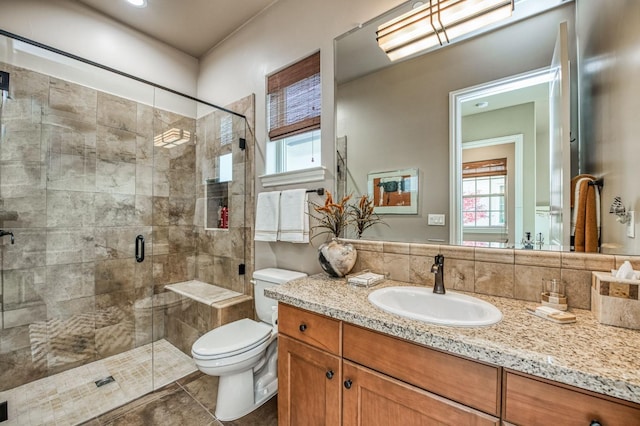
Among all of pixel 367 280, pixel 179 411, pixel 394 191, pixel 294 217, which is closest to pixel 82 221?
pixel 179 411

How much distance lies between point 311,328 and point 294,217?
892 mm

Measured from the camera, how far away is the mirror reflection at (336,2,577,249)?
1.19 metres

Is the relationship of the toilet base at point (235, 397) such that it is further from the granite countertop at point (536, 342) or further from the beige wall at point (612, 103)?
the beige wall at point (612, 103)

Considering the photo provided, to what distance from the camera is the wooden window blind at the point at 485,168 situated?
1.25m

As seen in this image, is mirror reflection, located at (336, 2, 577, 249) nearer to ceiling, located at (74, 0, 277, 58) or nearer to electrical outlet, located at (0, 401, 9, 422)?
ceiling, located at (74, 0, 277, 58)

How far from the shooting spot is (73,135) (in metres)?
2.09

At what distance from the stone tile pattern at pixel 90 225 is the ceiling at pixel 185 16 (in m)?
0.68

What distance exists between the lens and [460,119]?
4.50ft

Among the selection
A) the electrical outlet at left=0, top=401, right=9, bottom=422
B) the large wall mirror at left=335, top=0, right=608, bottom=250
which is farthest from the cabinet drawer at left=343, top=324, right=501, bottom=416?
the electrical outlet at left=0, top=401, right=9, bottom=422

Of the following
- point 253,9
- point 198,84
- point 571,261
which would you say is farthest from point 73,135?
point 571,261

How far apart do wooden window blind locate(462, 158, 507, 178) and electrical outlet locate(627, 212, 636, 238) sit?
429 mm

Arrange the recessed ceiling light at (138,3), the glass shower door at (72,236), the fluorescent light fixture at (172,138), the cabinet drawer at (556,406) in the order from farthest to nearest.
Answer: the fluorescent light fixture at (172,138), the recessed ceiling light at (138,3), the glass shower door at (72,236), the cabinet drawer at (556,406)

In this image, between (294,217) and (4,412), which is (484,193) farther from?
(4,412)

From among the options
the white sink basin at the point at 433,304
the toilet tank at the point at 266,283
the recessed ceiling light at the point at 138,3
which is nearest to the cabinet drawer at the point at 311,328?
the white sink basin at the point at 433,304
